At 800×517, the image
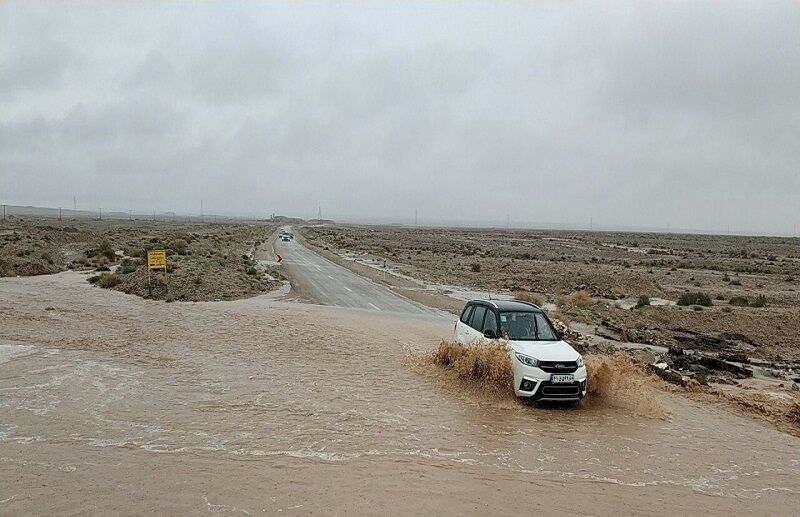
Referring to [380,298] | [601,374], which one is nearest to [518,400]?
[601,374]

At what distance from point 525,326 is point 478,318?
1.33m

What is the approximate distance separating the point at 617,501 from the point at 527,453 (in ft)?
5.50

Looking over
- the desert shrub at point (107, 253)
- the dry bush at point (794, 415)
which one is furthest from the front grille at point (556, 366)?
→ the desert shrub at point (107, 253)

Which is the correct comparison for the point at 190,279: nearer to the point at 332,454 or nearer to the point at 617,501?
the point at 332,454

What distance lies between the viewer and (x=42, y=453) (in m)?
8.14

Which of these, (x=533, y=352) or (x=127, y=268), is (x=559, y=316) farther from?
(x=127, y=268)

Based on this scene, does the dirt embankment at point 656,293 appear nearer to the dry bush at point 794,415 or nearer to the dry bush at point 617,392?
the dry bush at point 794,415

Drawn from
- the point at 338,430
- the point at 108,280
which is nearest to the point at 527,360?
the point at 338,430

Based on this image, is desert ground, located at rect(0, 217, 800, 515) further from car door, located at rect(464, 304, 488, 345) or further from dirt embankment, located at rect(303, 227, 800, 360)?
dirt embankment, located at rect(303, 227, 800, 360)

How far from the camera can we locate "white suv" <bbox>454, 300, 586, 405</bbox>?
10281 mm

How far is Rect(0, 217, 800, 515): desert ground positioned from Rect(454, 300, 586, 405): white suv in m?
0.43

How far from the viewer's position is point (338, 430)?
31.1 ft

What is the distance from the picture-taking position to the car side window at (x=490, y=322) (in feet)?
38.8

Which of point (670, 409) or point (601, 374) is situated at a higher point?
point (601, 374)
